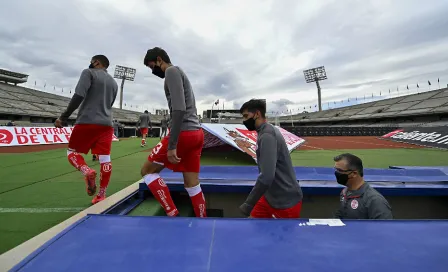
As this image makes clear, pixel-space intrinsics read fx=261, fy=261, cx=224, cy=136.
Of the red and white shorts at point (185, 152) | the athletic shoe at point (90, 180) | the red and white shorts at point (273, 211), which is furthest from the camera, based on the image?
the athletic shoe at point (90, 180)

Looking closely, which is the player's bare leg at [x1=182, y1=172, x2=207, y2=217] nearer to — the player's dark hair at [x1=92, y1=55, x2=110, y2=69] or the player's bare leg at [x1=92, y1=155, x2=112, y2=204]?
the player's bare leg at [x1=92, y1=155, x2=112, y2=204]

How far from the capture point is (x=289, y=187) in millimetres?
2062

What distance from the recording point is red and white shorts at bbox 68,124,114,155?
2.92m

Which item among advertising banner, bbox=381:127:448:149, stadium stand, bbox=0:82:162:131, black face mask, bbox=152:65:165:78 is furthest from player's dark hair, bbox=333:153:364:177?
stadium stand, bbox=0:82:162:131

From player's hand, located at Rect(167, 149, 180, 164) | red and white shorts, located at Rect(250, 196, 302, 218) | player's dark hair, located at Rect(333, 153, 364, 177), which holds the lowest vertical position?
red and white shorts, located at Rect(250, 196, 302, 218)

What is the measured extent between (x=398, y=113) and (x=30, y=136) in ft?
139

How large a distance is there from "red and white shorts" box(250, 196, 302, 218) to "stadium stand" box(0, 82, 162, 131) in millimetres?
32753

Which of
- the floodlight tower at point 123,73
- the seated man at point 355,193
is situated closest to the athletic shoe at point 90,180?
the seated man at point 355,193

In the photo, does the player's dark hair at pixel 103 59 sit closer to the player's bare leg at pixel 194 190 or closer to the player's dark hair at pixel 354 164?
the player's bare leg at pixel 194 190

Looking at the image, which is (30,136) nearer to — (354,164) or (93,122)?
(93,122)

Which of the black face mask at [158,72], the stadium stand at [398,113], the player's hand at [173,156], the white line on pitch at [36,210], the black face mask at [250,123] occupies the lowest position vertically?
the white line on pitch at [36,210]

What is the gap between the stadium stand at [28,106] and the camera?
3112 centimetres

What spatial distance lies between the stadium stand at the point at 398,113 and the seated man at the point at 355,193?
28.9 metres

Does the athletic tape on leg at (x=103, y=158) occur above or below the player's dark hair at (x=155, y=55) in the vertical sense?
below
